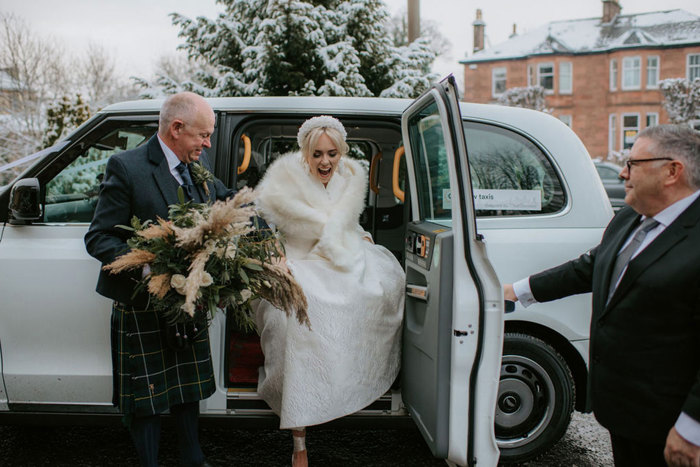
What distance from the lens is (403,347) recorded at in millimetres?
3178

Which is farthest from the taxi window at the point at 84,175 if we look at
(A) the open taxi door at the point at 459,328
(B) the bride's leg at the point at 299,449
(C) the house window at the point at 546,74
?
(C) the house window at the point at 546,74

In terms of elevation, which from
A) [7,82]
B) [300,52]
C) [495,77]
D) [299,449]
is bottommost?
[299,449]

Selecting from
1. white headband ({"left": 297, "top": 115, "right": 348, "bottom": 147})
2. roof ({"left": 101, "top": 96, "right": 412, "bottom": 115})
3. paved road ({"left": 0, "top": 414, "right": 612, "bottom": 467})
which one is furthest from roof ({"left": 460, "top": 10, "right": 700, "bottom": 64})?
white headband ({"left": 297, "top": 115, "right": 348, "bottom": 147})

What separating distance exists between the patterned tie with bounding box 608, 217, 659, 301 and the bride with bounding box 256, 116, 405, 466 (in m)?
1.26

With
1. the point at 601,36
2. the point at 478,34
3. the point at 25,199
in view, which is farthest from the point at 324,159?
the point at 478,34

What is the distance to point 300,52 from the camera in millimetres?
8141

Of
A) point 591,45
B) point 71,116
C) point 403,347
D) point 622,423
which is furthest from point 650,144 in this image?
point 591,45

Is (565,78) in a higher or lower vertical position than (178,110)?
higher

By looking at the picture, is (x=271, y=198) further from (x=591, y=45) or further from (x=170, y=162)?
(x=591, y=45)

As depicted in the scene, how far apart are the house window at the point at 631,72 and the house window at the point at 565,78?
296 cm

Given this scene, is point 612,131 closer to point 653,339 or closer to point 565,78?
point 565,78

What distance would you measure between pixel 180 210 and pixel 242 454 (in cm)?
183

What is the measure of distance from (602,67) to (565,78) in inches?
82.8

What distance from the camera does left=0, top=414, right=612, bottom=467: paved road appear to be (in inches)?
136
